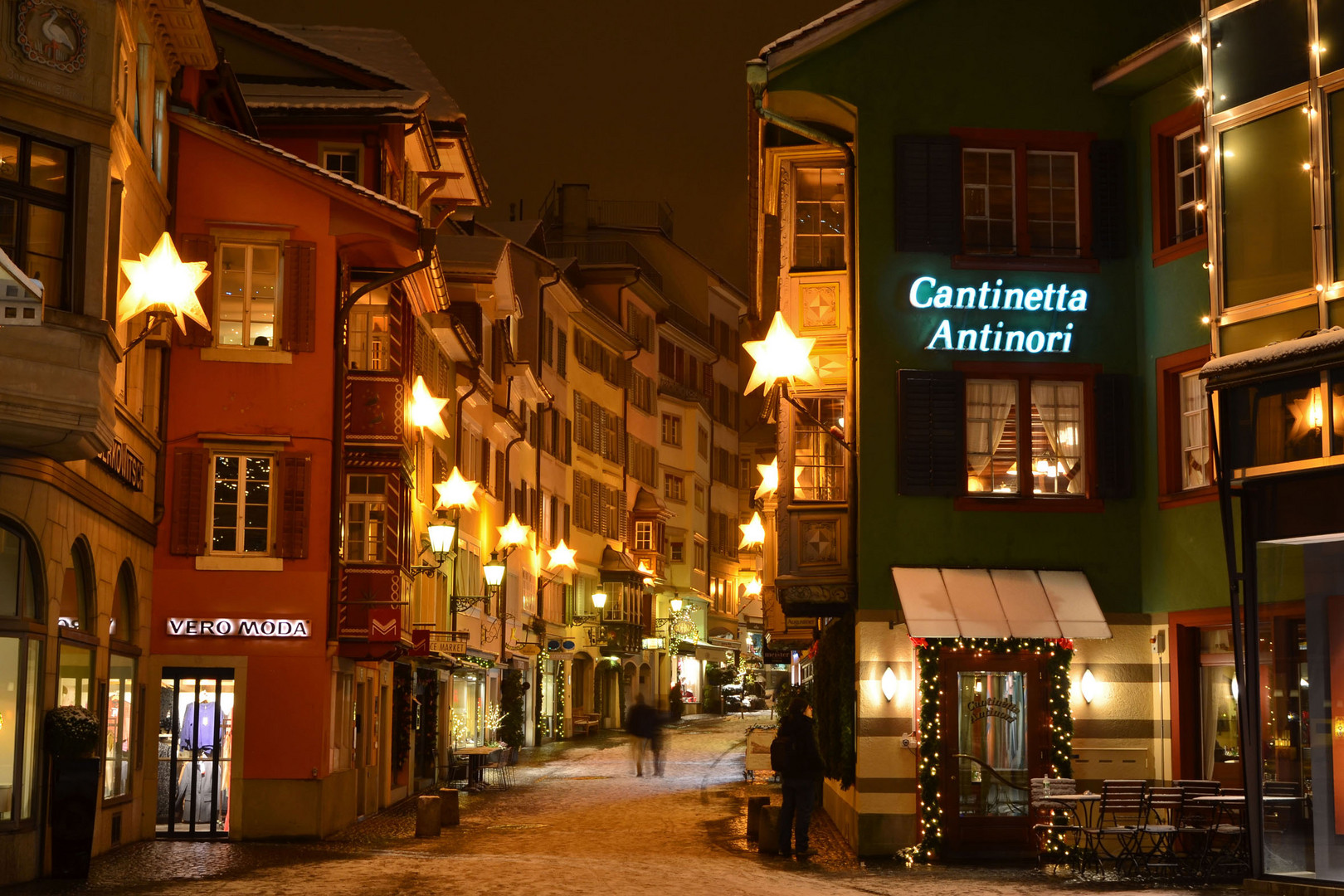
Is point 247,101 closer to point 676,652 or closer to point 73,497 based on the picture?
point 73,497

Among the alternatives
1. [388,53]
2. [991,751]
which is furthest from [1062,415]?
[388,53]

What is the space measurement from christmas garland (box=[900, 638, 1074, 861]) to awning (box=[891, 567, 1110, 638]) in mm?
272

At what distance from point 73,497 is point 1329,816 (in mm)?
13362

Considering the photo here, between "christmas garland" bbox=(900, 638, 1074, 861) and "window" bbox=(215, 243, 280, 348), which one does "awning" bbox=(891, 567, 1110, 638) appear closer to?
"christmas garland" bbox=(900, 638, 1074, 861)

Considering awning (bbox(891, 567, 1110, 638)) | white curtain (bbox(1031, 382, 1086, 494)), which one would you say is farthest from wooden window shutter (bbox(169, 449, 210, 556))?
white curtain (bbox(1031, 382, 1086, 494))

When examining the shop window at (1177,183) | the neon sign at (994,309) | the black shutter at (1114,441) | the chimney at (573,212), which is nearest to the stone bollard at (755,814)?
the black shutter at (1114,441)

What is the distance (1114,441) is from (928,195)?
3972 millimetres

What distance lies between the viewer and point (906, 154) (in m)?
22.9

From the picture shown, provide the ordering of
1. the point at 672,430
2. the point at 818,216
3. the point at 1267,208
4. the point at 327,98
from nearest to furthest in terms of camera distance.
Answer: the point at 1267,208
the point at 818,216
the point at 327,98
the point at 672,430

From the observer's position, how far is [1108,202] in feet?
75.5

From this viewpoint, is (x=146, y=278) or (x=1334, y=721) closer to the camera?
(x=1334, y=721)

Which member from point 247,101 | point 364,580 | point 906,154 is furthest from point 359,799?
point 906,154

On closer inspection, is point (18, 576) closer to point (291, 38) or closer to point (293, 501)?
point (293, 501)

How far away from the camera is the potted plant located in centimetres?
1811
